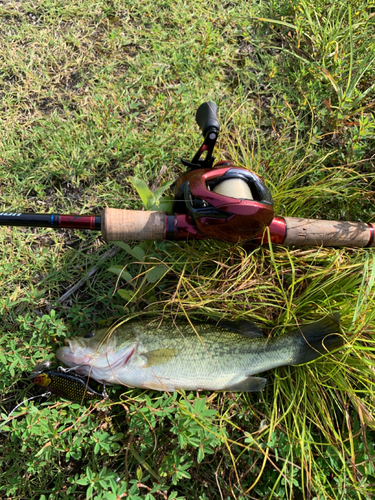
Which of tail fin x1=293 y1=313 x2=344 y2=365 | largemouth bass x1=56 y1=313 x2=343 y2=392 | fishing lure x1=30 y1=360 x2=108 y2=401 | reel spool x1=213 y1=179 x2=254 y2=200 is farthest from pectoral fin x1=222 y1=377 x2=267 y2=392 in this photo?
reel spool x1=213 y1=179 x2=254 y2=200

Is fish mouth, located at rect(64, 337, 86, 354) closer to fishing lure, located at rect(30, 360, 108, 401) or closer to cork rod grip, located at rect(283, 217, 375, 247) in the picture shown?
fishing lure, located at rect(30, 360, 108, 401)

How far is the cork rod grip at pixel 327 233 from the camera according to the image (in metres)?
2.50

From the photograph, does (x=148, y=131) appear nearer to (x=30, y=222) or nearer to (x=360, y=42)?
(x=30, y=222)

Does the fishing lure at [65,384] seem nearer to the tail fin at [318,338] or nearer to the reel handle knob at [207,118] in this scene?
the tail fin at [318,338]

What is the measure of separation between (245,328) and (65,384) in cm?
135

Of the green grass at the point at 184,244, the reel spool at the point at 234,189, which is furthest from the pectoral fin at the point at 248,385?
the reel spool at the point at 234,189

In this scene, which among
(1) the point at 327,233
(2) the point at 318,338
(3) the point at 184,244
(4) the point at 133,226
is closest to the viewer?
(4) the point at 133,226

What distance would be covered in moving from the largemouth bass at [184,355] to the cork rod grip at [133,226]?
69 centimetres

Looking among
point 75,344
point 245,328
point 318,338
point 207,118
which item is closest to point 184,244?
point 245,328

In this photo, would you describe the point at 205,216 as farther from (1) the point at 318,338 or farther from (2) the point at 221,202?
(1) the point at 318,338

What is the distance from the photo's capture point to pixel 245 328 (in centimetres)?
261

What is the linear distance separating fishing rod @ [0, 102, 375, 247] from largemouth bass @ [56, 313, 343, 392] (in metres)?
0.71

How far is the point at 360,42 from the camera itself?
335 cm

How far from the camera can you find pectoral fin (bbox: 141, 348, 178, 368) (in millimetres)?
2461
